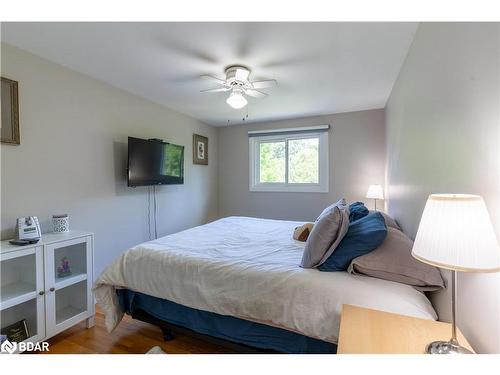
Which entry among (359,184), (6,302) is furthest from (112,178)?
(359,184)

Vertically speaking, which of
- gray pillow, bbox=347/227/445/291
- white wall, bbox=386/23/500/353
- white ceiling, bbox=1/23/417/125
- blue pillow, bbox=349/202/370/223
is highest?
white ceiling, bbox=1/23/417/125

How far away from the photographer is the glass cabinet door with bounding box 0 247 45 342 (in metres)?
1.71

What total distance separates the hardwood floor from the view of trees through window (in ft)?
9.85

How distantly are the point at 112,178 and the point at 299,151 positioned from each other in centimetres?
291

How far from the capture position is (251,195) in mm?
4516

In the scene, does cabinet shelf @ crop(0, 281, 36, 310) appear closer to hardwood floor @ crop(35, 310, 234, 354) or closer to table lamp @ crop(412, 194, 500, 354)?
hardwood floor @ crop(35, 310, 234, 354)

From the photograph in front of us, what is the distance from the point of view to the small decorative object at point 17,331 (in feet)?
5.55

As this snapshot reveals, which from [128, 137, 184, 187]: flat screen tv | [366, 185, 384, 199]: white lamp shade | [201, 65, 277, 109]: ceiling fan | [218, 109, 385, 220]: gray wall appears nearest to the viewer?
[201, 65, 277, 109]: ceiling fan

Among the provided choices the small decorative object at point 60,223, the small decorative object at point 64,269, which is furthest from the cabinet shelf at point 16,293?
the small decorative object at point 60,223

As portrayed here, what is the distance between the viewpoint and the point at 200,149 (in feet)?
13.9

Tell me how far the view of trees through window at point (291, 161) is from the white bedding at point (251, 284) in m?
2.11

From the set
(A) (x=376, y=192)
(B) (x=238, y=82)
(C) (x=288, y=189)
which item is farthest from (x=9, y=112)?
(A) (x=376, y=192)

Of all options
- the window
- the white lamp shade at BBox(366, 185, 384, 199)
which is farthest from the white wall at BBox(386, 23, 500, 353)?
the window
